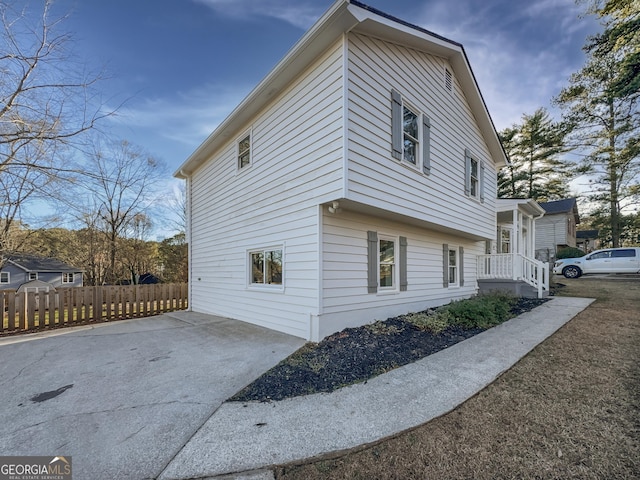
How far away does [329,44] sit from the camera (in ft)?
17.4

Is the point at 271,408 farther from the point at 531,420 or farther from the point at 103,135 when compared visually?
the point at 103,135

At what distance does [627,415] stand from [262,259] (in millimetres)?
6514

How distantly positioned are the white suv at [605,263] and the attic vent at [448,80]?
46.4 ft

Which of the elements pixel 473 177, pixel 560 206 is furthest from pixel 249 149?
pixel 560 206

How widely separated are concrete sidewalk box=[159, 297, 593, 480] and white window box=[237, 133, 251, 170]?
6.20 meters

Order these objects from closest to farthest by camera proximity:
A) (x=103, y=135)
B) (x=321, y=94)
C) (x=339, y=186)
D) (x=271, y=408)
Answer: (x=271, y=408)
(x=339, y=186)
(x=321, y=94)
(x=103, y=135)

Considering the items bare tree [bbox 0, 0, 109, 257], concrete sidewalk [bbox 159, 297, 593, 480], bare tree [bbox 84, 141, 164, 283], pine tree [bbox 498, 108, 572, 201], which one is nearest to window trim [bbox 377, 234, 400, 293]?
concrete sidewalk [bbox 159, 297, 593, 480]

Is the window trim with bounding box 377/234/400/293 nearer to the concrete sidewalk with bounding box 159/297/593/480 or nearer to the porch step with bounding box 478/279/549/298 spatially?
the concrete sidewalk with bounding box 159/297/593/480

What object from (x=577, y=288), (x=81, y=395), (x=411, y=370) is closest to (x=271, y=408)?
(x=411, y=370)

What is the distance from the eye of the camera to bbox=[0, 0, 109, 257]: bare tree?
523cm

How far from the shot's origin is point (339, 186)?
495 centimetres

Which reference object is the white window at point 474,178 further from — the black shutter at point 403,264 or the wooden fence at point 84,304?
the wooden fence at point 84,304

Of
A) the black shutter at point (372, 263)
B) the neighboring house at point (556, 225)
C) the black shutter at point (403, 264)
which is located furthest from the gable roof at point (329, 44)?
the neighboring house at point (556, 225)

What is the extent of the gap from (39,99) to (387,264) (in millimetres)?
8038
